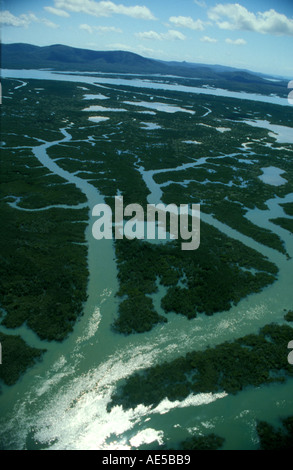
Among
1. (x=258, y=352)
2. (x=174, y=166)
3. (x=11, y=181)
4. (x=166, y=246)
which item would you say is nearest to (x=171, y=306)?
(x=258, y=352)

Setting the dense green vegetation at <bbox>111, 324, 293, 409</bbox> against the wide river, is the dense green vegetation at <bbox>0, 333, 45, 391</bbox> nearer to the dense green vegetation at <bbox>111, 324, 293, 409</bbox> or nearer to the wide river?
the wide river

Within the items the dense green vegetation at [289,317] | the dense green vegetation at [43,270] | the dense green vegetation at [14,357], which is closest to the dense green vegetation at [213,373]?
the dense green vegetation at [289,317]

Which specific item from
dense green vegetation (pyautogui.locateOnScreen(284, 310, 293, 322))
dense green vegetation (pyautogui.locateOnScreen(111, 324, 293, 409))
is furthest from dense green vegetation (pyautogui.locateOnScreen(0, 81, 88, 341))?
dense green vegetation (pyautogui.locateOnScreen(284, 310, 293, 322))

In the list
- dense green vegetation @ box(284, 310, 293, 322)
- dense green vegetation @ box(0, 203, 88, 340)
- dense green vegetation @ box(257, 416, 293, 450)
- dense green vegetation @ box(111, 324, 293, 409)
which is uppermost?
dense green vegetation @ box(0, 203, 88, 340)

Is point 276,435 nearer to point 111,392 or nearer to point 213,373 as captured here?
point 213,373

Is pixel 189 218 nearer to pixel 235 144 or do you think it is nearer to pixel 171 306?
pixel 171 306
